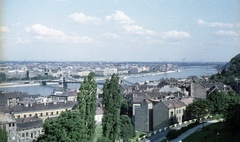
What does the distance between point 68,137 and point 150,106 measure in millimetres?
4949

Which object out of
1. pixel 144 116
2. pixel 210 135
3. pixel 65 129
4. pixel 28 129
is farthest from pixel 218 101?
pixel 65 129

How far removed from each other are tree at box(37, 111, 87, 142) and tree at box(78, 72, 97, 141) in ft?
2.42

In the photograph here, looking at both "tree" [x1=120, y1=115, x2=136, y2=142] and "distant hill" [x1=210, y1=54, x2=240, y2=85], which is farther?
"distant hill" [x1=210, y1=54, x2=240, y2=85]

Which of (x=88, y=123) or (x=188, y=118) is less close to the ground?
(x=88, y=123)

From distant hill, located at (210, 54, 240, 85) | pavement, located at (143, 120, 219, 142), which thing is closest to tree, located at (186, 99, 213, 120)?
pavement, located at (143, 120, 219, 142)

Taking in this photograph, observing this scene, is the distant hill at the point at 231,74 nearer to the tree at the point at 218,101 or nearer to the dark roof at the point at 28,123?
the tree at the point at 218,101

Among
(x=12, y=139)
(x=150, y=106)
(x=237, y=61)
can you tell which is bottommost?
(x=12, y=139)

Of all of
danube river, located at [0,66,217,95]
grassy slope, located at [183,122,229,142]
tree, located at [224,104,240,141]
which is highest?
tree, located at [224,104,240,141]

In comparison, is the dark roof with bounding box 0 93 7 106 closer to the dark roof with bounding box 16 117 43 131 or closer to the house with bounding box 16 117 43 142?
the dark roof with bounding box 16 117 43 131

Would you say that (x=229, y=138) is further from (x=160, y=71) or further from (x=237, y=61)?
(x=160, y=71)

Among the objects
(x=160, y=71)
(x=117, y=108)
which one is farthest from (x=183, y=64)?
(x=117, y=108)

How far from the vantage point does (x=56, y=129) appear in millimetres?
4492

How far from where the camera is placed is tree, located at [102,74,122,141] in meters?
6.52

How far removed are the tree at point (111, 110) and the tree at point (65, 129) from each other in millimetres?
1732
